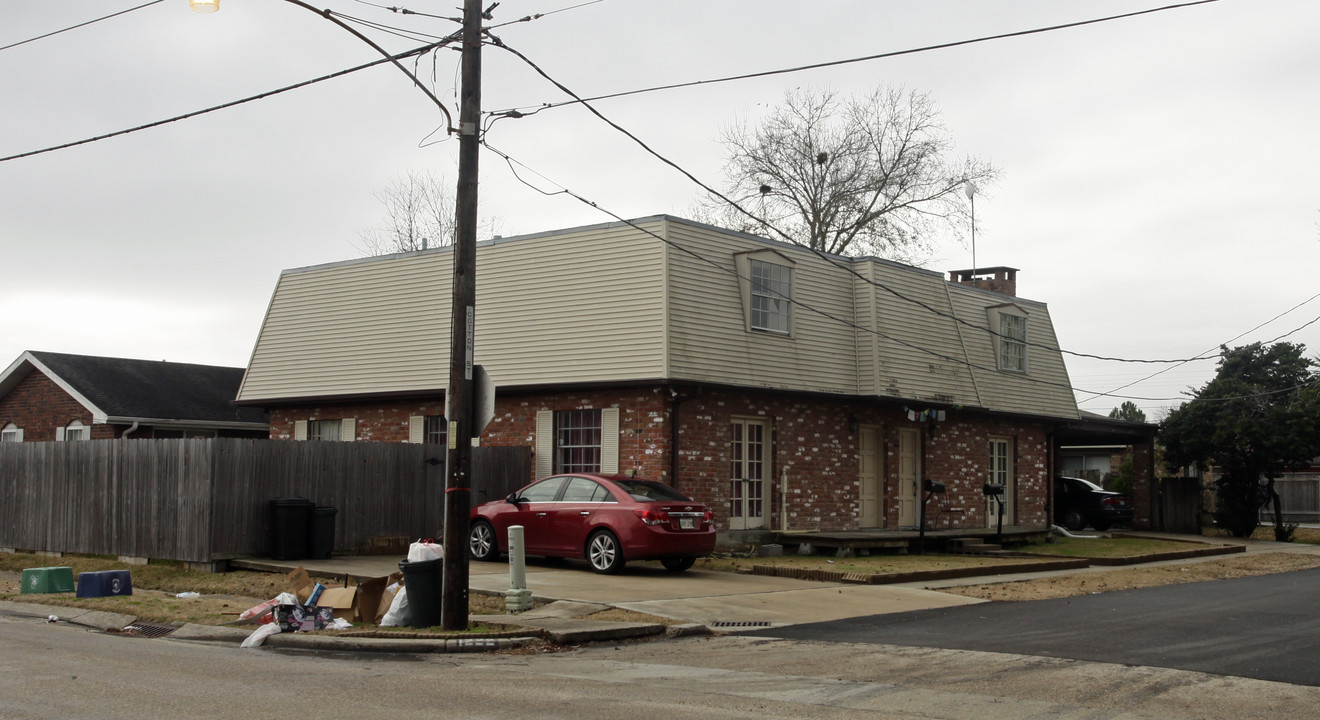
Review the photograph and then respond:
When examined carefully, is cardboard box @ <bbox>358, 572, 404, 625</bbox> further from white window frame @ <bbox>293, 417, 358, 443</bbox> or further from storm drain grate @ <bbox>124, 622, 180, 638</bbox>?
white window frame @ <bbox>293, 417, 358, 443</bbox>

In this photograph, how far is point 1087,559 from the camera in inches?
857

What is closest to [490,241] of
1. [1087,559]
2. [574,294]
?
[574,294]

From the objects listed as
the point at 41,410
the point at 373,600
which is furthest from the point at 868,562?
the point at 41,410

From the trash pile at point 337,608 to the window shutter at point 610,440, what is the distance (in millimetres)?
8161

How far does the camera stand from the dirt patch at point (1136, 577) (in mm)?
16906

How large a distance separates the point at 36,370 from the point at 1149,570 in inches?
1083

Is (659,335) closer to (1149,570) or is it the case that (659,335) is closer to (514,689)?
(1149,570)

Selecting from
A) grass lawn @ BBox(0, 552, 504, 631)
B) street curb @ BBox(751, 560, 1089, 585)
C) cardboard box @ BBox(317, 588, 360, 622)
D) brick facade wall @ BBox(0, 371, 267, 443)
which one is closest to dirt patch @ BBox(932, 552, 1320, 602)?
street curb @ BBox(751, 560, 1089, 585)

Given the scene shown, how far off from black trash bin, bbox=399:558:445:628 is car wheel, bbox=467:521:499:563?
256 inches

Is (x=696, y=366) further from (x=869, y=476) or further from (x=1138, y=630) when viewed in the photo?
(x=1138, y=630)

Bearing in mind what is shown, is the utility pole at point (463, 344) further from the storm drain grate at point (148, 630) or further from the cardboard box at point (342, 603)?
the storm drain grate at point (148, 630)

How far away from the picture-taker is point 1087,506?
1270 inches

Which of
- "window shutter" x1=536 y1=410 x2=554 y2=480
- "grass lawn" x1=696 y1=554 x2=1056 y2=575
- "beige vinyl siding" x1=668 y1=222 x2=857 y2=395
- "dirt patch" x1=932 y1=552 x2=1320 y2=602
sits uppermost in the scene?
"beige vinyl siding" x1=668 y1=222 x2=857 y2=395

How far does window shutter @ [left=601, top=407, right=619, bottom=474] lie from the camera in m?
20.9
